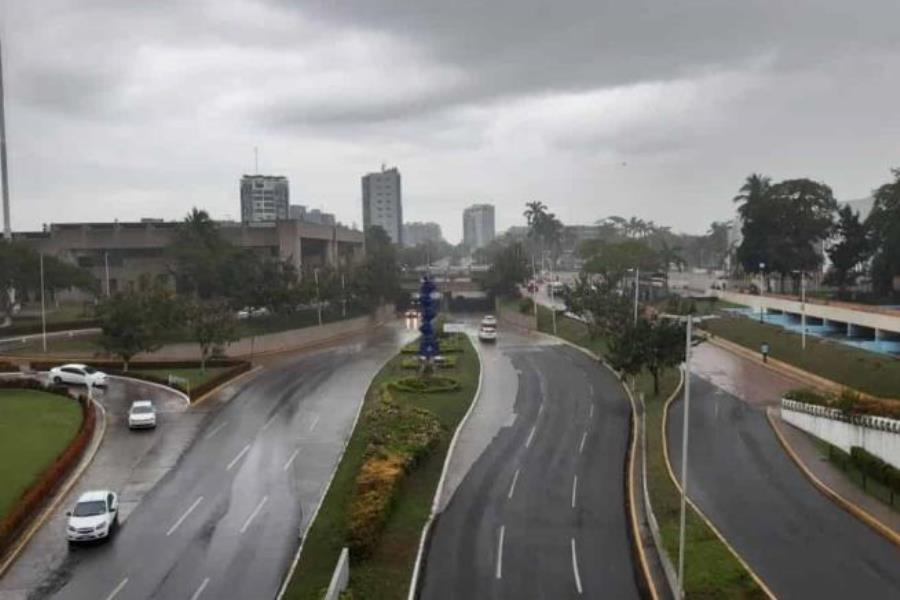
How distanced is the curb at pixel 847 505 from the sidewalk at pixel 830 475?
14 centimetres

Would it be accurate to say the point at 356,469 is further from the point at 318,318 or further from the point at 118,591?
the point at 318,318

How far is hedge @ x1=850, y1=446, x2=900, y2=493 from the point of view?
32.2 metres

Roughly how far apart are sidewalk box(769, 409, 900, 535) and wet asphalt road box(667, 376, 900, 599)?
2.31 feet

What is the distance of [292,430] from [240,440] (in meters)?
3.05

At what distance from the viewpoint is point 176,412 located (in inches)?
1907

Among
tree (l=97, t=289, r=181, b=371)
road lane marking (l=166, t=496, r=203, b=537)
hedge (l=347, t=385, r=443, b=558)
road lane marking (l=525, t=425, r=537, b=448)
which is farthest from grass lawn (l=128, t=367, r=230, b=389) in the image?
road lane marking (l=166, t=496, r=203, b=537)

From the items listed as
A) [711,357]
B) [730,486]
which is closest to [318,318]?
[711,357]

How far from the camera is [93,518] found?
2797cm

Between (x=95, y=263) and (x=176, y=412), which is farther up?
(x=95, y=263)

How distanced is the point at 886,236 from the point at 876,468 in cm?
5290

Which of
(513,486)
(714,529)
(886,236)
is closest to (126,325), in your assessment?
(513,486)

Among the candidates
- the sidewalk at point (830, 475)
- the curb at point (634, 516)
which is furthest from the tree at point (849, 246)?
the sidewalk at point (830, 475)

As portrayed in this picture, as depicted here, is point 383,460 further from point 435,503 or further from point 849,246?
point 849,246

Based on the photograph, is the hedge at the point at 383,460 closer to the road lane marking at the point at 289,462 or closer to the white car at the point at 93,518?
the road lane marking at the point at 289,462
